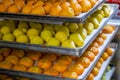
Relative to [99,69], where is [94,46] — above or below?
above

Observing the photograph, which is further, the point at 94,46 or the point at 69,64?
the point at 94,46

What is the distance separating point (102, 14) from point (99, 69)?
0.67 m

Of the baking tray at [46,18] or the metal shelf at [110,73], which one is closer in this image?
the baking tray at [46,18]

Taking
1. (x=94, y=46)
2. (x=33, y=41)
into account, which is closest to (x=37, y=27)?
(x=33, y=41)

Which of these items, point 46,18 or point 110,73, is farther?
point 110,73

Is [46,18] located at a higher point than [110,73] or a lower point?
higher

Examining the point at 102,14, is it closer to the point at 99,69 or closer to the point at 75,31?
the point at 99,69

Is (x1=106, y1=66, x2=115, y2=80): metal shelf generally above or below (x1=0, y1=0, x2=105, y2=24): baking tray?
below

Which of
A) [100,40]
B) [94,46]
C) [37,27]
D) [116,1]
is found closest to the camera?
[37,27]

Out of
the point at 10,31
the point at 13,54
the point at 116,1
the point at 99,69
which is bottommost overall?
the point at 99,69

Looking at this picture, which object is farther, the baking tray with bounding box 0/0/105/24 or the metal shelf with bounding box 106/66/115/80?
the metal shelf with bounding box 106/66/115/80

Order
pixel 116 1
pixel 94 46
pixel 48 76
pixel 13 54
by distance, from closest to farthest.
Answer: pixel 48 76 < pixel 13 54 < pixel 94 46 < pixel 116 1

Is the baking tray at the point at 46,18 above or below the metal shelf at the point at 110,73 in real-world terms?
above

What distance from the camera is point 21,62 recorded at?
97.2 inches
